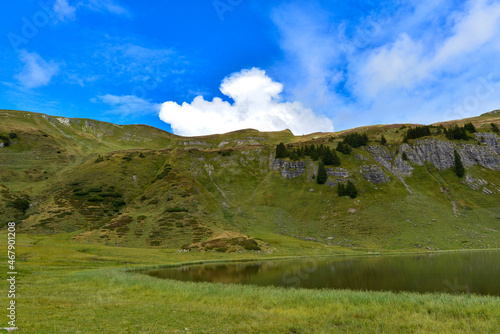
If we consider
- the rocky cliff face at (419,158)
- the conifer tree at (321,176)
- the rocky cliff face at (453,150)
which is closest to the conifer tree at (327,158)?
the rocky cliff face at (419,158)

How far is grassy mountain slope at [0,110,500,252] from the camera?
302 ft

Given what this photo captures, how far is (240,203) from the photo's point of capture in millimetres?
134875

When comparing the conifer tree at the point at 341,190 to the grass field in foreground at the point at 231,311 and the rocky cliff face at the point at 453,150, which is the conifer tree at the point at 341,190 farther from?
the grass field in foreground at the point at 231,311

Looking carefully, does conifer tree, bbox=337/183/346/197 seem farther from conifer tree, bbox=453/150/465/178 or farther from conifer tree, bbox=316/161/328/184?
conifer tree, bbox=453/150/465/178

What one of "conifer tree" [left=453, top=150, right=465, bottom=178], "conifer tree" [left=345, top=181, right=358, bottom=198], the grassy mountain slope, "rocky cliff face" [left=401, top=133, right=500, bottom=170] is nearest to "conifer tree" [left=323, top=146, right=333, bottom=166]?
Answer: the grassy mountain slope

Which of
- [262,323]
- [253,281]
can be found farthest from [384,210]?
[262,323]

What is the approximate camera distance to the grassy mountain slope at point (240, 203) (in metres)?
91.9

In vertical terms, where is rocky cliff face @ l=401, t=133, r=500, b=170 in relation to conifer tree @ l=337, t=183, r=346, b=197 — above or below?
above

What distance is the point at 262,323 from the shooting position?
53.6ft

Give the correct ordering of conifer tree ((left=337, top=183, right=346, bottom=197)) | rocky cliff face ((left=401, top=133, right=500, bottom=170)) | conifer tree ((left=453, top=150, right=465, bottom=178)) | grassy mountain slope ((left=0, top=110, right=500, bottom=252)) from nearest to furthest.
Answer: grassy mountain slope ((left=0, top=110, right=500, bottom=252)), conifer tree ((left=337, top=183, right=346, bottom=197)), conifer tree ((left=453, top=150, right=465, bottom=178)), rocky cliff face ((left=401, top=133, right=500, bottom=170))

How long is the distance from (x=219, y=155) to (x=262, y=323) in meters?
170

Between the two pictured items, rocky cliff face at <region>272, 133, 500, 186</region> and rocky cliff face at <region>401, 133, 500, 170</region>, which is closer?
rocky cliff face at <region>401, 133, 500, 170</region>

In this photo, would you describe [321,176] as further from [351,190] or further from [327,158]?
[351,190]

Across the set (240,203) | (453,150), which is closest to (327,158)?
(240,203)
